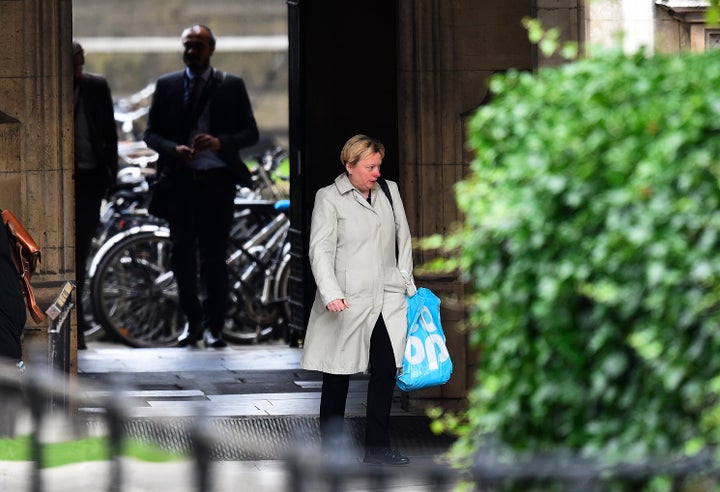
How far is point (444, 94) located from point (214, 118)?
3.63 metres

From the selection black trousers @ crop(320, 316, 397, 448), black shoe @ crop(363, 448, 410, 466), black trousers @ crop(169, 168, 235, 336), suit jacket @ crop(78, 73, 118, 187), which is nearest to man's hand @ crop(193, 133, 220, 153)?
black trousers @ crop(169, 168, 235, 336)

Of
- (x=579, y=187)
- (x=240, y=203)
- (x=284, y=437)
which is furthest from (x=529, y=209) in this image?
(x=240, y=203)

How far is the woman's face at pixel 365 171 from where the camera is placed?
8297 mm

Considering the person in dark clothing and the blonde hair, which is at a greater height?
the blonde hair

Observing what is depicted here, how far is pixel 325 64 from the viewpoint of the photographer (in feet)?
38.7

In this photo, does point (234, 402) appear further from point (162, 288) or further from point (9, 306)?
point (162, 288)

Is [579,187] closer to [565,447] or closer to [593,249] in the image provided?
[593,249]

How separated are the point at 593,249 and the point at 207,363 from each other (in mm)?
8667

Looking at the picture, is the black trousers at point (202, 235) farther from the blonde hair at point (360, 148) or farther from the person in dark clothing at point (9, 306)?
the person in dark clothing at point (9, 306)

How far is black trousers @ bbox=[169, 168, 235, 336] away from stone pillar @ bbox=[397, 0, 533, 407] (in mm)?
3347

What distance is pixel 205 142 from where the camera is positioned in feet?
41.5

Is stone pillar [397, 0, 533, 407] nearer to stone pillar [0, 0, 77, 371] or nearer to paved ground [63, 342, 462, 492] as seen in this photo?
paved ground [63, 342, 462, 492]

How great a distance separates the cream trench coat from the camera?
27.2 ft

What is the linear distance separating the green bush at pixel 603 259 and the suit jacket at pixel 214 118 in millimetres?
8895
